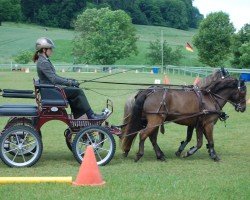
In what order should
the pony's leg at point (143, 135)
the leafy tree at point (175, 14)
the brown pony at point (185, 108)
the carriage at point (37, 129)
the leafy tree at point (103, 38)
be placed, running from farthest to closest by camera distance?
the leafy tree at point (175, 14)
the leafy tree at point (103, 38)
the brown pony at point (185, 108)
the pony's leg at point (143, 135)
the carriage at point (37, 129)

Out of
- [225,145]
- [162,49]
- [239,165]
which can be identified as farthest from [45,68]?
[162,49]

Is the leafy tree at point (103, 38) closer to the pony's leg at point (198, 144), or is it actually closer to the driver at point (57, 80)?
the pony's leg at point (198, 144)

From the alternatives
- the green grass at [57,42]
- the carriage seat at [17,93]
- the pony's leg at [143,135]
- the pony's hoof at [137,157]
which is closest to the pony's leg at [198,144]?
the pony's leg at [143,135]

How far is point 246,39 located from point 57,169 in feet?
160

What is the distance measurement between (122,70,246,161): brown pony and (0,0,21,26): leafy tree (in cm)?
10764

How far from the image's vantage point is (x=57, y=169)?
29.3 ft

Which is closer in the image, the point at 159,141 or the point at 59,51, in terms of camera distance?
the point at 159,141

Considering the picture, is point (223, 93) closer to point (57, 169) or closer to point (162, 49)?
point (57, 169)

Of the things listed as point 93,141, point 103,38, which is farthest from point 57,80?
point 103,38

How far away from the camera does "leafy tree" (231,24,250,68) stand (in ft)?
162

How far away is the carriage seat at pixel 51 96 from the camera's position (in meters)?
9.22

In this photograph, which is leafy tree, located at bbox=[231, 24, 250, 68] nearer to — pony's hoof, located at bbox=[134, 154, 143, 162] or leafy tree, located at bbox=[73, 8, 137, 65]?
leafy tree, located at bbox=[73, 8, 137, 65]

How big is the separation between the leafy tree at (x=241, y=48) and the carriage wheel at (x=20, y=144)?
4157cm

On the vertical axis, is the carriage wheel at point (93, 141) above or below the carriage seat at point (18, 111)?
below
